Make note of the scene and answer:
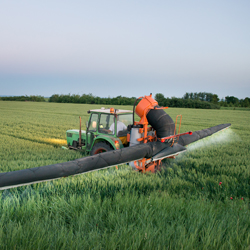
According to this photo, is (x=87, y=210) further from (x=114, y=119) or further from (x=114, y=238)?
(x=114, y=119)

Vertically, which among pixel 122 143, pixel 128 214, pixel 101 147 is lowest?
pixel 128 214

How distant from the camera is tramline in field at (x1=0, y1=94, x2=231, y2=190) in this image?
3.54m

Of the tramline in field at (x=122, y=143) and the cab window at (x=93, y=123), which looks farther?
the cab window at (x=93, y=123)

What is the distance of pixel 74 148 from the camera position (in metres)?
8.03

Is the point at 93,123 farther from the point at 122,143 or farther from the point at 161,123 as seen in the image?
the point at 161,123

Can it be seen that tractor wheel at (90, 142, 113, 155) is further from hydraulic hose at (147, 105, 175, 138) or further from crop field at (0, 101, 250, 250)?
hydraulic hose at (147, 105, 175, 138)

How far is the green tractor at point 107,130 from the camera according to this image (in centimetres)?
611

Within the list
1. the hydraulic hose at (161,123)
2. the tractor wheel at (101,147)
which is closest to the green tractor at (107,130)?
the tractor wheel at (101,147)

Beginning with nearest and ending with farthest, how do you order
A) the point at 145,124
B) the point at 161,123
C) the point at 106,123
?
the point at 161,123 → the point at 145,124 → the point at 106,123

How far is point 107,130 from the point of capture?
6473 mm

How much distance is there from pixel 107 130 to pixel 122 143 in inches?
25.3

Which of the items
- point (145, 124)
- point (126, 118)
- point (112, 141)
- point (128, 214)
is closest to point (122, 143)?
point (112, 141)

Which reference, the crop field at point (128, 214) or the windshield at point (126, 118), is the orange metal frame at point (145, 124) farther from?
the windshield at point (126, 118)

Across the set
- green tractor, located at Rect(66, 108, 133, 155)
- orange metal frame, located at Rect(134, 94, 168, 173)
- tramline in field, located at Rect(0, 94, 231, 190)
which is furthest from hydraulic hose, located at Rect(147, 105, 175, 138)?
green tractor, located at Rect(66, 108, 133, 155)
